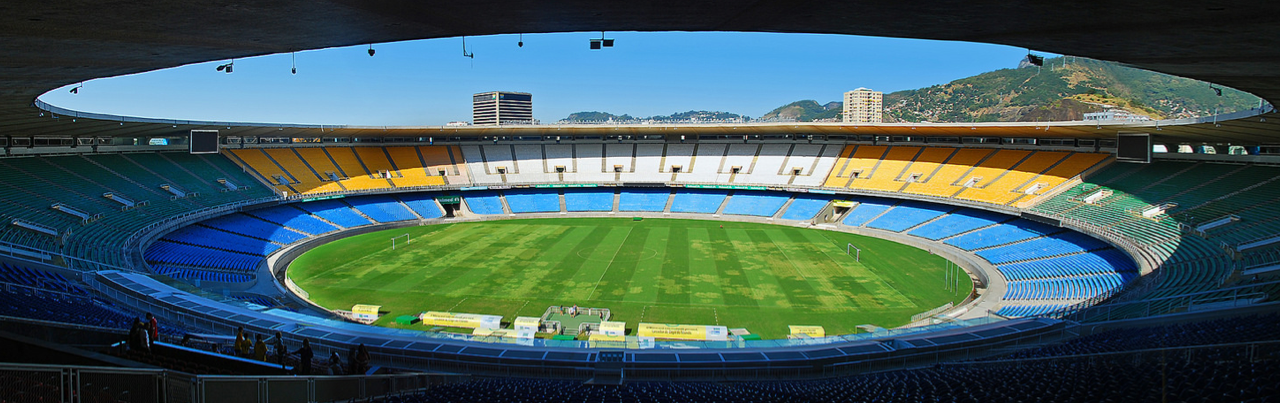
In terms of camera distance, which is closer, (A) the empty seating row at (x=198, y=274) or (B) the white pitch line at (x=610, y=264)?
(A) the empty seating row at (x=198, y=274)

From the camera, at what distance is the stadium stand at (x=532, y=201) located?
1683 inches

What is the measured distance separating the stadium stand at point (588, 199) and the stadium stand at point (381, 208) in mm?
10014

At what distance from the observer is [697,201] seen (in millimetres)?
43438

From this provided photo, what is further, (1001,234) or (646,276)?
(1001,234)

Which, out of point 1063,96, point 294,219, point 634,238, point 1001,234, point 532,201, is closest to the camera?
point 1001,234

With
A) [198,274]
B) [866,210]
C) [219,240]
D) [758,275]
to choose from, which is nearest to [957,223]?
[866,210]

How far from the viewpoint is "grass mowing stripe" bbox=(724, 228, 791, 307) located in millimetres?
21366

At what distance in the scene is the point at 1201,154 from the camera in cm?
2750

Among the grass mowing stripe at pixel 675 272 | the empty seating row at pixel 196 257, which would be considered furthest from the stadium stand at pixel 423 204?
the grass mowing stripe at pixel 675 272

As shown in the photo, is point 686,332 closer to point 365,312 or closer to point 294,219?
point 365,312

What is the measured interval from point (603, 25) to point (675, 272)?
737 inches

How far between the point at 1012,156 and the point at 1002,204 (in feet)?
20.4

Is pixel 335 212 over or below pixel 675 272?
over

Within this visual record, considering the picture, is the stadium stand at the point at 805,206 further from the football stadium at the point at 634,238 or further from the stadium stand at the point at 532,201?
the stadium stand at the point at 532,201
